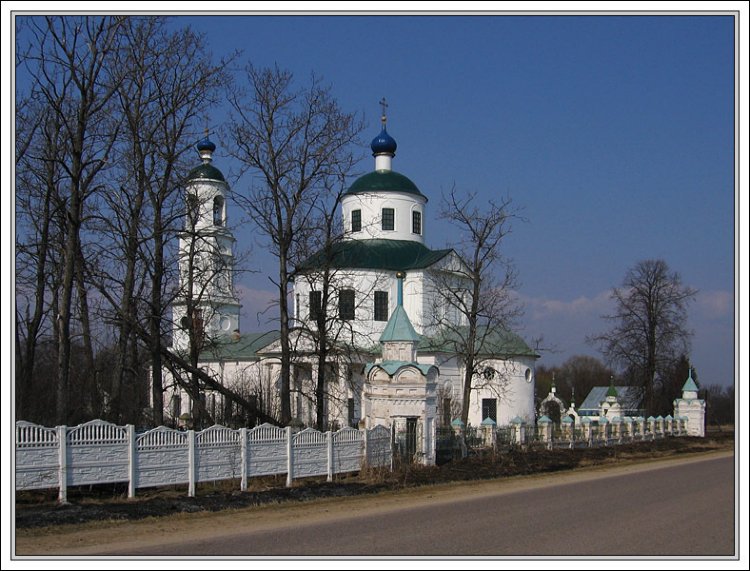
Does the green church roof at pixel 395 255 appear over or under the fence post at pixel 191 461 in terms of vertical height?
over

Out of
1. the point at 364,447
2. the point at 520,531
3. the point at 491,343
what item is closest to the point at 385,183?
the point at 491,343

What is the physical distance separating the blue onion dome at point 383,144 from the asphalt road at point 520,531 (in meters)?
31.7

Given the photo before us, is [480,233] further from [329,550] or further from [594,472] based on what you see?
[329,550]

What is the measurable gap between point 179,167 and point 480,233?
13.6 metres

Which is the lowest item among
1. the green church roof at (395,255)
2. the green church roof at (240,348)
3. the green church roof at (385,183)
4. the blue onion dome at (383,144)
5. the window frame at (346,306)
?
the green church roof at (240,348)

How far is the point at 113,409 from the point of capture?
19.4m

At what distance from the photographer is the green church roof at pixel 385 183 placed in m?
45.2

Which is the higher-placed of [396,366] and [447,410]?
[396,366]

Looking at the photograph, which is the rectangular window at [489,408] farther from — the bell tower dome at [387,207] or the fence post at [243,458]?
the fence post at [243,458]

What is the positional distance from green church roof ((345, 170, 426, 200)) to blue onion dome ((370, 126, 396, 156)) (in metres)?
1.26

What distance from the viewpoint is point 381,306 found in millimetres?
43688

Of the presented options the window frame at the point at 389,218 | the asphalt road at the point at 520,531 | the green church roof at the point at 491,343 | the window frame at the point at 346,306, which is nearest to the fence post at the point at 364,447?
the asphalt road at the point at 520,531

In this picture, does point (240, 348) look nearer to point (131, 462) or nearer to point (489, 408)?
point (489, 408)

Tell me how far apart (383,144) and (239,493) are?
1280 inches
